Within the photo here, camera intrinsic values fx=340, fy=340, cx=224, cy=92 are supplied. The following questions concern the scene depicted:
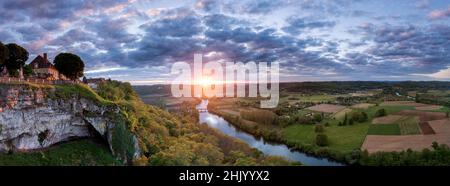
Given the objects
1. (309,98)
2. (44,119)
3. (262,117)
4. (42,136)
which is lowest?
(262,117)

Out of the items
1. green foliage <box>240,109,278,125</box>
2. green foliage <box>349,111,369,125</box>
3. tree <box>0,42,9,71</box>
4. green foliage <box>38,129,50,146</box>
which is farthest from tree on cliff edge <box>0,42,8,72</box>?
green foliage <box>349,111,369,125</box>

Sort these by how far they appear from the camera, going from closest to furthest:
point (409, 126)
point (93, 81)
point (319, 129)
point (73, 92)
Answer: point (73, 92), point (93, 81), point (409, 126), point (319, 129)

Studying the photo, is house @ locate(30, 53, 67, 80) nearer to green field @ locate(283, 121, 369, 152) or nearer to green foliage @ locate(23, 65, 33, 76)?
green foliage @ locate(23, 65, 33, 76)

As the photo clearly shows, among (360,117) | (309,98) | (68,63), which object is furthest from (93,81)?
(309,98)

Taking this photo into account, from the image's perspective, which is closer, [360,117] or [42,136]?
[42,136]

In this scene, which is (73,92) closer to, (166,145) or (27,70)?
(166,145)

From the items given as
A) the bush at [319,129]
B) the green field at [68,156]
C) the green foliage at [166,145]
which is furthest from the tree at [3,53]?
the bush at [319,129]
